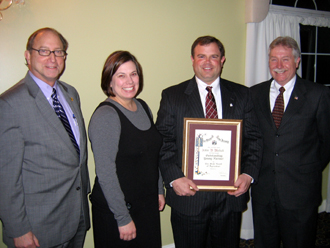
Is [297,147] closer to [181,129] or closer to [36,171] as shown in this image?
[181,129]

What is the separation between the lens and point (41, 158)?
1.69 m

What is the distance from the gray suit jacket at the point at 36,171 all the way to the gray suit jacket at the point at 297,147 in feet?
5.67

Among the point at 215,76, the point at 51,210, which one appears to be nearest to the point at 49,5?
the point at 215,76

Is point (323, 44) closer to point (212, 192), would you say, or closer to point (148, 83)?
point (148, 83)

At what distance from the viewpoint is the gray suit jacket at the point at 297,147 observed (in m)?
2.23

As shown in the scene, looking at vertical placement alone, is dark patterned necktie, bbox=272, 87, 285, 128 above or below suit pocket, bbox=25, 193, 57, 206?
above

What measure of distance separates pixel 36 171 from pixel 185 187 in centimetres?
113

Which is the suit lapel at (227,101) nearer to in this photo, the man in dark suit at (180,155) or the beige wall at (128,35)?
the man in dark suit at (180,155)

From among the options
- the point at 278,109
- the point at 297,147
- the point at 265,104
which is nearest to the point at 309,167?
the point at 297,147

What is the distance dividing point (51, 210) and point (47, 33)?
131cm

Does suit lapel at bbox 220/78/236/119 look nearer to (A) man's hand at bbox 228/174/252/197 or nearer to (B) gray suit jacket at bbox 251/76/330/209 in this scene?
(B) gray suit jacket at bbox 251/76/330/209

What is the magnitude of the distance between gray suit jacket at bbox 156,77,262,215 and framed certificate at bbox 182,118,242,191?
0.33 ft

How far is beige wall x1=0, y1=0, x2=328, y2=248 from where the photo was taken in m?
2.23

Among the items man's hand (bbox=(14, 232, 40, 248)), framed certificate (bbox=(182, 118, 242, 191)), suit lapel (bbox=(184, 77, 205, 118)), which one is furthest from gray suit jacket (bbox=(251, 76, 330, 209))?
man's hand (bbox=(14, 232, 40, 248))
